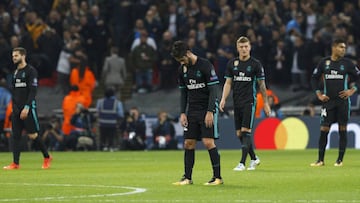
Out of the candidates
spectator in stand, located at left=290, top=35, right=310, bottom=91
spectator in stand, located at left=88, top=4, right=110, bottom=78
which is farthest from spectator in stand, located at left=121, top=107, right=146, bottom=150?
spectator in stand, located at left=290, top=35, right=310, bottom=91

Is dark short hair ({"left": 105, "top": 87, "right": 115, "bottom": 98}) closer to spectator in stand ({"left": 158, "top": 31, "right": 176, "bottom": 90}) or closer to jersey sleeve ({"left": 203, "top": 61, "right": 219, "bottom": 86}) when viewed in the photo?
spectator in stand ({"left": 158, "top": 31, "right": 176, "bottom": 90})

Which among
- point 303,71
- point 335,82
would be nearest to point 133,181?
point 335,82

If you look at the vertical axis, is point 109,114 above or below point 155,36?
below

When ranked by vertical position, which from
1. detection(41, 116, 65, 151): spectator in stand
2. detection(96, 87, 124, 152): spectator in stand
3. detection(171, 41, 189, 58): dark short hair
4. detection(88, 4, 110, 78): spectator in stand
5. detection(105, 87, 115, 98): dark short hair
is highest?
detection(88, 4, 110, 78): spectator in stand

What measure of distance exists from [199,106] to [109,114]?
67.9 ft

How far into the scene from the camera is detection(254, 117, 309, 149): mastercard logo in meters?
35.6

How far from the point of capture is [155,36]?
40094 mm

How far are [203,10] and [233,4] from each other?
2.10m

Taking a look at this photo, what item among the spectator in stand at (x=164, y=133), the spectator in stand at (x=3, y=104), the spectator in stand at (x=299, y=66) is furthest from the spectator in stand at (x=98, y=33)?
the spectator in stand at (x=299, y=66)

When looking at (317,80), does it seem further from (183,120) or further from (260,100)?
(260,100)

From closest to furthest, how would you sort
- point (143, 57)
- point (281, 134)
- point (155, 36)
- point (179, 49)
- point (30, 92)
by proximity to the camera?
point (179, 49), point (30, 92), point (281, 134), point (143, 57), point (155, 36)

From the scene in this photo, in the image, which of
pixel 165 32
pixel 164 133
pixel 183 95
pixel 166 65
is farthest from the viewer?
pixel 166 65

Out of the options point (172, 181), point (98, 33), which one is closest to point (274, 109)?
point (98, 33)

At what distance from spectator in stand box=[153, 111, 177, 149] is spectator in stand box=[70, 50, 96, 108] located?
116 inches
